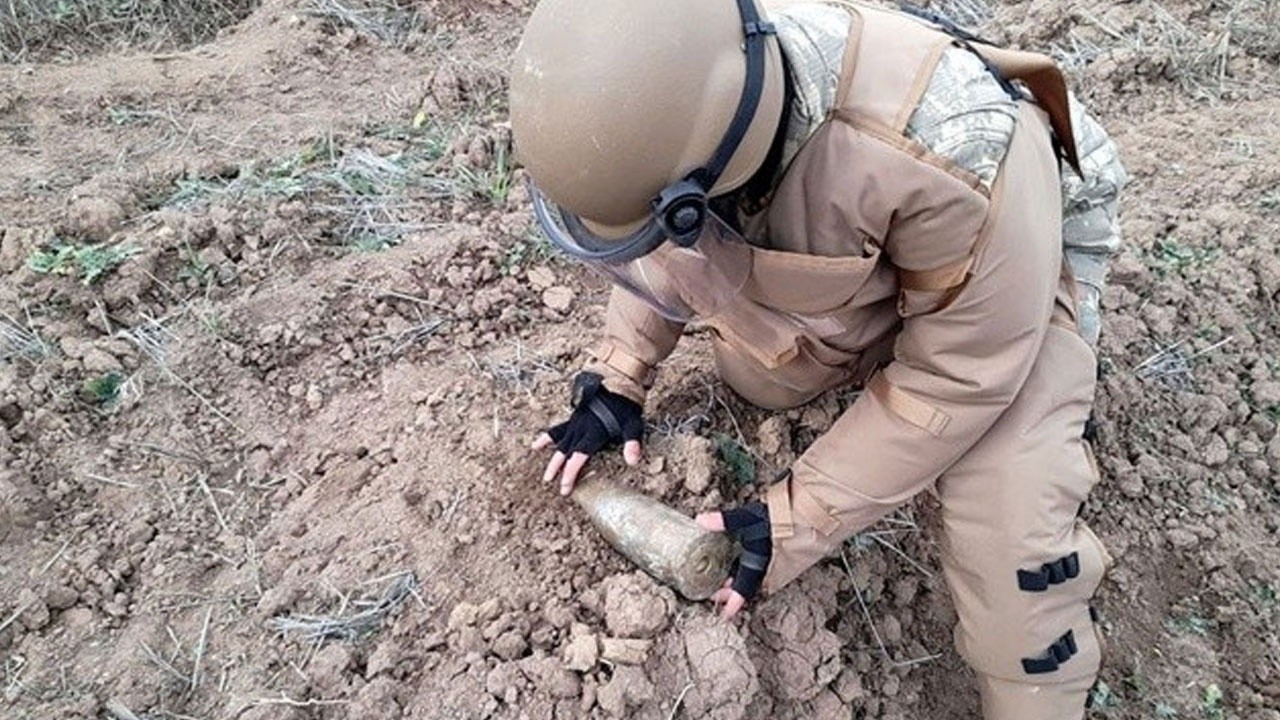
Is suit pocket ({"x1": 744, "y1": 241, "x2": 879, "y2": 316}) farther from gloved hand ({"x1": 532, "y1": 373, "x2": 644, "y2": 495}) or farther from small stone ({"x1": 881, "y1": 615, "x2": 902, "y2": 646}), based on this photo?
small stone ({"x1": 881, "y1": 615, "x2": 902, "y2": 646})

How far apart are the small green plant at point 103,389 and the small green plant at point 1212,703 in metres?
2.51

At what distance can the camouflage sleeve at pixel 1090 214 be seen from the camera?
212cm

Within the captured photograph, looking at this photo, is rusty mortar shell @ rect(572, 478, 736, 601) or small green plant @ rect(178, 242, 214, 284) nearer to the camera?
rusty mortar shell @ rect(572, 478, 736, 601)

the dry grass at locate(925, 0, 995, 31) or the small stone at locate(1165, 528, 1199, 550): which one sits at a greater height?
the dry grass at locate(925, 0, 995, 31)

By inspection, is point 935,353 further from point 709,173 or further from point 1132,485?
point 1132,485

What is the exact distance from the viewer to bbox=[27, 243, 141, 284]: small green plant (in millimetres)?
2785

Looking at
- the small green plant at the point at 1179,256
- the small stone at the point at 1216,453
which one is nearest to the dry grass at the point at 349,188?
the small green plant at the point at 1179,256

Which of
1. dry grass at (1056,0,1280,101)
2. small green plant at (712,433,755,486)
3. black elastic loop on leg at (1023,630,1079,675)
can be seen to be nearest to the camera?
black elastic loop on leg at (1023,630,1079,675)

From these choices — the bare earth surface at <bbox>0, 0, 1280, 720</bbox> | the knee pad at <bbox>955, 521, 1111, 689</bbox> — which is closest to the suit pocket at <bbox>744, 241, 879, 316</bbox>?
the bare earth surface at <bbox>0, 0, 1280, 720</bbox>

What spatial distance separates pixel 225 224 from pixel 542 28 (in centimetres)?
174

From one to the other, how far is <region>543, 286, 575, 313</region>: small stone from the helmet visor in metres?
Result: 0.95

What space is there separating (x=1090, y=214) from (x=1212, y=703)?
3.69 feet

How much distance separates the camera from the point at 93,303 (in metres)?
2.74

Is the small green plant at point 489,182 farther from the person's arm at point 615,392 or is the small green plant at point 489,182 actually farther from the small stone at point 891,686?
the small stone at point 891,686
